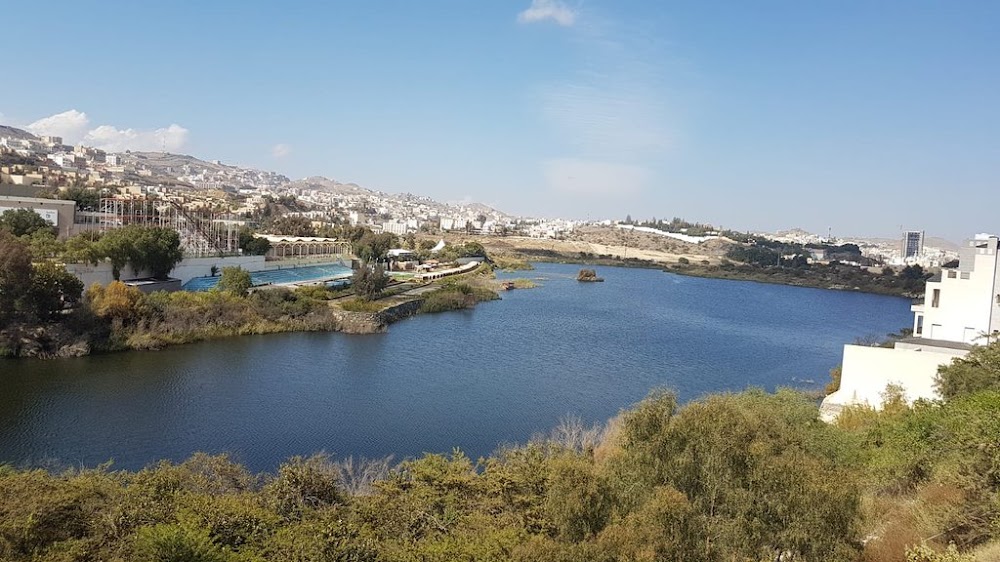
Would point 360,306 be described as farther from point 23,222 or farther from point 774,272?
point 774,272

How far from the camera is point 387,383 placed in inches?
588

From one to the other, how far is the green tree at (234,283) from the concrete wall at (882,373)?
1654cm

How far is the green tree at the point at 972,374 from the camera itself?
7.95m

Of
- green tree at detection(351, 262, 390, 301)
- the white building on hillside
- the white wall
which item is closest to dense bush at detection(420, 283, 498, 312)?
green tree at detection(351, 262, 390, 301)

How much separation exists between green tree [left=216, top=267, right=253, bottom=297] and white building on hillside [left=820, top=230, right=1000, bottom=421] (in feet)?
54.0

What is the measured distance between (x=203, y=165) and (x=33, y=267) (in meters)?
121

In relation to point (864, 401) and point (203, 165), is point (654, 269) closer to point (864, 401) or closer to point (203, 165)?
point (864, 401)

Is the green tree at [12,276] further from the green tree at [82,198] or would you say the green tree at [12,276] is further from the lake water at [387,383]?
the green tree at [82,198]

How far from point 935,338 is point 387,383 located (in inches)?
417

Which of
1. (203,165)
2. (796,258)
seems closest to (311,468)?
(796,258)

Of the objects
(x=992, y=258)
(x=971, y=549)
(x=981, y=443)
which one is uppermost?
(x=992, y=258)

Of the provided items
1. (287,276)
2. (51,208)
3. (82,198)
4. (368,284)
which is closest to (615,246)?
(287,276)

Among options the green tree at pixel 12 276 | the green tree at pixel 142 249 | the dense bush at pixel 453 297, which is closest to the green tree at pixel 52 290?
the green tree at pixel 12 276

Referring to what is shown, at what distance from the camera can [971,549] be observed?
4.33 metres
